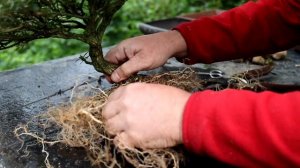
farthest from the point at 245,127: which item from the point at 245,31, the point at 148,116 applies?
the point at 245,31

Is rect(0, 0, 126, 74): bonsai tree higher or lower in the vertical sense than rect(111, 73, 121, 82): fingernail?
higher

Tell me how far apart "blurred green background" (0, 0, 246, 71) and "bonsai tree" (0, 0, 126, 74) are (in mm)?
2413

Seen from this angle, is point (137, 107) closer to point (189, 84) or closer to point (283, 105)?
point (283, 105)

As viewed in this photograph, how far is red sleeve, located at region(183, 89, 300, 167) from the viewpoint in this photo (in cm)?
91

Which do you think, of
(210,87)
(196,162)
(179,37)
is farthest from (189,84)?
(196,162)

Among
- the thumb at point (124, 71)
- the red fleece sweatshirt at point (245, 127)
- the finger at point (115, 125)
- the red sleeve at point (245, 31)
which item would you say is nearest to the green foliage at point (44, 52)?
the red sleeve at point (245, 31)

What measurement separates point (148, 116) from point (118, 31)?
3.22 meters

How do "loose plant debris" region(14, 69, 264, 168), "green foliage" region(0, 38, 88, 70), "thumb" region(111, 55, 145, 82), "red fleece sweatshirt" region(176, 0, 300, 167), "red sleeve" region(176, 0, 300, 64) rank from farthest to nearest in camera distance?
"green foliage" region(0, 38, 88, 70) → "red sleeve" region(176, 0, 300, 64) → "thumb" region(111, 55, 145, 82) → "loose plant debris" region(14, 69, 264, 168) → "red fleece sweatshirt" region(176, 0, 300, 167)

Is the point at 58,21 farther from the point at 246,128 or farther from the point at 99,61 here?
the point at 246,128

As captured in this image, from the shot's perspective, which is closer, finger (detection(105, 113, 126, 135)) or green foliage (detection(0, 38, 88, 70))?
finger (detection(105, 113, 126, 135))

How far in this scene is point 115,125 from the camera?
1.02 metres

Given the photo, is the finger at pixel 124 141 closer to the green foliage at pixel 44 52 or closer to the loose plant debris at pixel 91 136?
the loose plant debris at pixel 91 136

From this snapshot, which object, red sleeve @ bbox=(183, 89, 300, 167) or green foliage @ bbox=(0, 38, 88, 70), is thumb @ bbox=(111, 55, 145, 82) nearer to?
red sleeve @ bbox=(183, 89, 300, 167)

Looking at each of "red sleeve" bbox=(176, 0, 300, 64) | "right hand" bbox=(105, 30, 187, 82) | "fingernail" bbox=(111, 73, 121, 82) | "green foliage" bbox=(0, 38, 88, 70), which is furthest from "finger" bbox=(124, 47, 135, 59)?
"green foliage" bbox=(0, 38, 88, 70)
